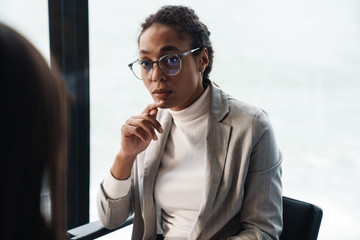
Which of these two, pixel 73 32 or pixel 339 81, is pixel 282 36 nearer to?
pixel 339 81

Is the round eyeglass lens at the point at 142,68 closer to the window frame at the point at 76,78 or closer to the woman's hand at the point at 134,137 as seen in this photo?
the woman's hand at the point at 134,137

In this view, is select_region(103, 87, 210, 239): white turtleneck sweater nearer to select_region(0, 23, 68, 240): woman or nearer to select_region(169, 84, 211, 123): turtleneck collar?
select_region(169, 84, 211, 123): turtleneck collar

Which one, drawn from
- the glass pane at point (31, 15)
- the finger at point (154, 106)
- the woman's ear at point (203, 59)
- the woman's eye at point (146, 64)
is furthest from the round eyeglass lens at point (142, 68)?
the glass pane at point (31, 15)

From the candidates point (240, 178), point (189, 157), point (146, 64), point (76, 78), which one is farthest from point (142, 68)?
point (76, 78)

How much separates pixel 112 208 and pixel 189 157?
38cm

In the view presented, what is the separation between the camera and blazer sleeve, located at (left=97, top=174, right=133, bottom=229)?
4.49 feet

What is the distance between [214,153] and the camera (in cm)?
128

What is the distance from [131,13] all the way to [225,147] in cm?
115

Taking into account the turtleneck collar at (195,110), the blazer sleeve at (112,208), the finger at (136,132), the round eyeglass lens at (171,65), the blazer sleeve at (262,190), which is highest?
the round eyeglass lens at (171,65)

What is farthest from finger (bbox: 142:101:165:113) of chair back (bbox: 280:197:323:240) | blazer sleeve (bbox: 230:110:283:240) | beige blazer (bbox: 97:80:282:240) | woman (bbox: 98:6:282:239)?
chair back (bbox: 280:197:323:240)

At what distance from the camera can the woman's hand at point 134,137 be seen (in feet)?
4.17

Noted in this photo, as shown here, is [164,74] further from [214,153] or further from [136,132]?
[214,153]

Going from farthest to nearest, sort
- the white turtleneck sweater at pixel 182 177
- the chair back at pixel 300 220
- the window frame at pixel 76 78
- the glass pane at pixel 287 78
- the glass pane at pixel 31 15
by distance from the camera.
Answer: the glass pane at pixel 287 78
the window frame at pixel 76 78
the glass pane at pixel 31 15
the white turtleneck sweater at pixel 182 177
the chair back at pixel 300 220

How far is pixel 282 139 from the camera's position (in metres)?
2.17
